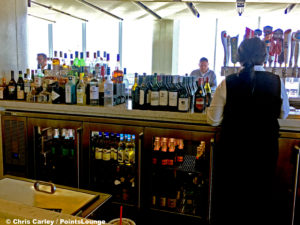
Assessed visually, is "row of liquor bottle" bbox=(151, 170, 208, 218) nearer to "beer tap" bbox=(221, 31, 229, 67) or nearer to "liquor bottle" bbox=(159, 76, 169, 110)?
"liquor bottle" bbox=(159, 76, 169, 110)

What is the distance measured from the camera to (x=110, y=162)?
2.64 meters

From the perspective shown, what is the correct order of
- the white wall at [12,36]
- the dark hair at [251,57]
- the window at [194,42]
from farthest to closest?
the window at [194,42] → the white wall at [12,36] → the dark hair at [251,57]

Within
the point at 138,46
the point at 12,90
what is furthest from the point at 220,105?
the point at 138,46

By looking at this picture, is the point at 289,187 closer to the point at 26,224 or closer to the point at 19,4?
the point at 26,224

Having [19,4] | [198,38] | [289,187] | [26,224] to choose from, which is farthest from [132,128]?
[198,38]

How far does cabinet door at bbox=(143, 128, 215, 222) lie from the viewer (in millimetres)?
2385

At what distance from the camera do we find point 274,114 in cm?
187

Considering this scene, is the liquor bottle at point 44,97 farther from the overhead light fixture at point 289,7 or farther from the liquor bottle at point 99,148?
the overhead light fixture at point 289,7

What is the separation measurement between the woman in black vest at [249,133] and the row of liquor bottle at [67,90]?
3.06ft

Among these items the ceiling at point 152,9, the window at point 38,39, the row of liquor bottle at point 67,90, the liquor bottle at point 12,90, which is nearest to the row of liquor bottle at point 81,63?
the row of liquor bottle at point 67,90

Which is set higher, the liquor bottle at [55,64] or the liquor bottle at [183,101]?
the liquor bottle at [55,64]

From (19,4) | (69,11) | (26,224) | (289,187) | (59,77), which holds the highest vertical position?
(69,11)

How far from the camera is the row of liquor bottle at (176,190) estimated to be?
2459 millimetres

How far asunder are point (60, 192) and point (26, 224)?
1.58 feet
